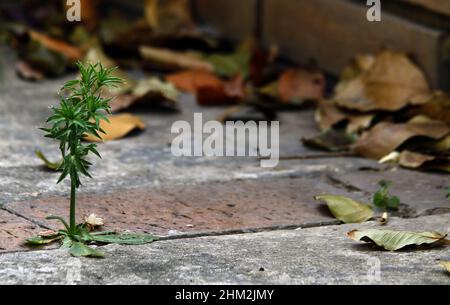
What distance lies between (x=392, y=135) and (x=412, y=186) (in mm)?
347

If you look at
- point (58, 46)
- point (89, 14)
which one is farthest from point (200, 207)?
point (89, 14)

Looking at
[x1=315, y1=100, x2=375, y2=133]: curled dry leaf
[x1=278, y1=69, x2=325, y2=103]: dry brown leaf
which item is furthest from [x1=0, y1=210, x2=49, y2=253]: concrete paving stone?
[x1=278, y1=69, x2=325, y2=103]: dry brown leaf

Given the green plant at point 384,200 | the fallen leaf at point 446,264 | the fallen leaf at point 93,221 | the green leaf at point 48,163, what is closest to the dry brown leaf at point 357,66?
the green plant at point 384,200

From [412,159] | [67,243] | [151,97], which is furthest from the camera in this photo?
[151,97]

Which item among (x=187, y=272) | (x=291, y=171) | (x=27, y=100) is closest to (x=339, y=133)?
(x=291, y=171)

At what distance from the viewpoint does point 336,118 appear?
10.8ft

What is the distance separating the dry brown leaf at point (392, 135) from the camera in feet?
9.54

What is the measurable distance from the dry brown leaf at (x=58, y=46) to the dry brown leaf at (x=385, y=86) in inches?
51.9

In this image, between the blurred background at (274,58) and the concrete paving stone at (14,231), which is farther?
the blurred background at (274,58)

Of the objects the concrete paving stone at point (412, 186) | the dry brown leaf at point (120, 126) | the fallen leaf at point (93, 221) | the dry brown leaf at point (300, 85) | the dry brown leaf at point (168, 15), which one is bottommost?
the fallen leaf at point (93, 221)

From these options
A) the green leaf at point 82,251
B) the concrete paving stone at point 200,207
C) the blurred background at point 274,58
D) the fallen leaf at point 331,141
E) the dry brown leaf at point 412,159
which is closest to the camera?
the green leaf at point 82,251

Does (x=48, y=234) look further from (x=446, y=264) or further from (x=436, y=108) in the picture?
(x=436, y=108)

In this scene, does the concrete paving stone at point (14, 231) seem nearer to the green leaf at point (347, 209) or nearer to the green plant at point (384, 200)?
the green leaf at point (347, 209)

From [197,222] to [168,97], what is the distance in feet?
4.24
